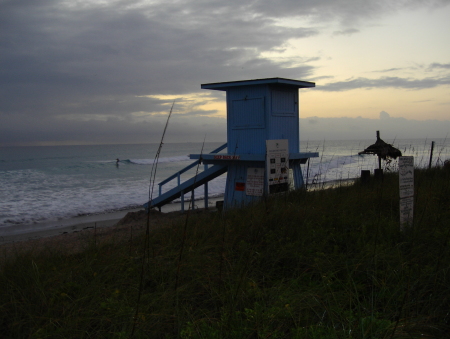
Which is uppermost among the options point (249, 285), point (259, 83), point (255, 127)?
point (259, 83)

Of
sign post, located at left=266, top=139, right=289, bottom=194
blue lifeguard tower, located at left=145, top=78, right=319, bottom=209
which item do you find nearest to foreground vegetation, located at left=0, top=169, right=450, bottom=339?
sign post, located at left=266, top=139, right=289, bottom=194

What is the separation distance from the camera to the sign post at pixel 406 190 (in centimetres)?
487

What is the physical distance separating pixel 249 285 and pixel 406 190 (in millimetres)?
2810

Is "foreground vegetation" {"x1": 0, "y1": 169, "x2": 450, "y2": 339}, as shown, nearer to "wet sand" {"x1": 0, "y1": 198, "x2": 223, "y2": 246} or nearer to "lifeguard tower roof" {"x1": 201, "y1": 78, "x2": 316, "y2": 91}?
"lifeguard tower roof" {"x1": 201, "y1": 78, "x2": 316, "y2": 91}

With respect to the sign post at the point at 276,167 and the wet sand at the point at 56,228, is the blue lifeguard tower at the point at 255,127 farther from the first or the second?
the wet sand at the point at 56,228

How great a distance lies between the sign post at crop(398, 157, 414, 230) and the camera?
4867 millimetres

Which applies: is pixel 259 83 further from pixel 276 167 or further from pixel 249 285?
pixel 249 285

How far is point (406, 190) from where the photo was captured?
16.5 ft

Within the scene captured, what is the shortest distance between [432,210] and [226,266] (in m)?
3.63

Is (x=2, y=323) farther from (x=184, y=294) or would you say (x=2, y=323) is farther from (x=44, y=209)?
(x=44, y=209)

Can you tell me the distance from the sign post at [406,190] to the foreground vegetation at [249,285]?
134 mm

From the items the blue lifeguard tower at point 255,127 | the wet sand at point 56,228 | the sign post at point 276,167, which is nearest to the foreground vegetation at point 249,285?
the sign post at point 276,167

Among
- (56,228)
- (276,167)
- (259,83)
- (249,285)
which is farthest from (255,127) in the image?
(56,228)

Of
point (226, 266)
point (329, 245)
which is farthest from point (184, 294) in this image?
point (329, 245)
